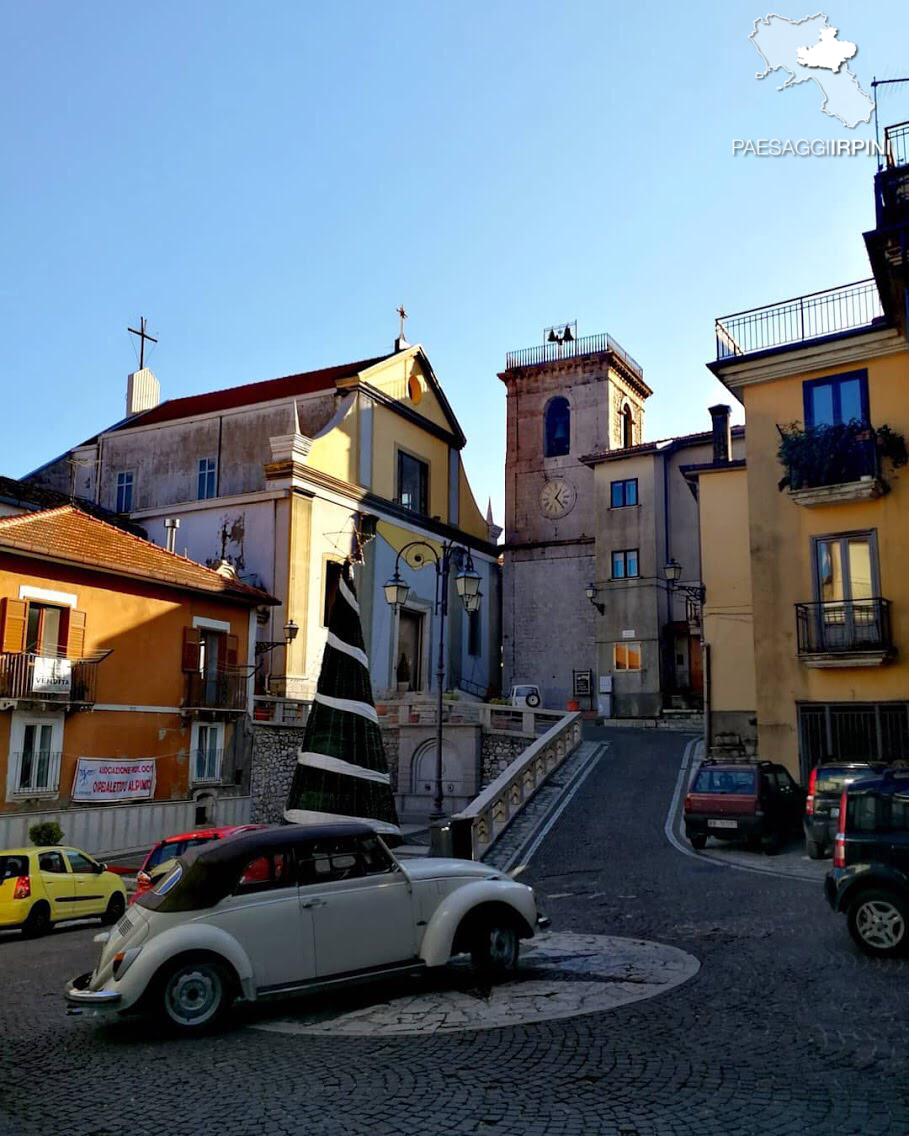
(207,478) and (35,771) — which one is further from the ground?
(207,478)

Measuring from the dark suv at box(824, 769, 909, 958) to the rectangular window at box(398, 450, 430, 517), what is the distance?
29519 millimetres

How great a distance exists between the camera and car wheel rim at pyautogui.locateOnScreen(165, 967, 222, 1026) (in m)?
7.55

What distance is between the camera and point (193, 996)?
762cm

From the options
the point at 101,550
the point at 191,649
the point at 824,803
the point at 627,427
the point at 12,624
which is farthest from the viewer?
the point at 627,427

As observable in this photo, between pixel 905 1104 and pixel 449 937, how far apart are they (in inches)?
153

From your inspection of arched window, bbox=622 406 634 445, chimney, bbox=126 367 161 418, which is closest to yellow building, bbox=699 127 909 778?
arched window, bbox=622 406 634 445

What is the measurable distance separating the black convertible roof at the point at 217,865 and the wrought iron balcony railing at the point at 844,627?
14150 millimetres

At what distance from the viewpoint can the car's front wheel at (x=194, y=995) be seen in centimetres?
754

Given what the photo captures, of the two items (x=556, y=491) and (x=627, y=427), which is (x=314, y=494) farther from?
(x=627, y=427)

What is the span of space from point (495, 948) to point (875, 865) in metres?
3.65

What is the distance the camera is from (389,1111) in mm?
5766

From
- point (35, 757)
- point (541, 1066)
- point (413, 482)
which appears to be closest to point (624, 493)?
point (413, 482)

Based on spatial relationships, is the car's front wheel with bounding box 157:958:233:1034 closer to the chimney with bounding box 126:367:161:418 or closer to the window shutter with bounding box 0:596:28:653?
the window shutter with bounding box 0:596:28:653

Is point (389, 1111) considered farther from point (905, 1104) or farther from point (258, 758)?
point (258, 758)
